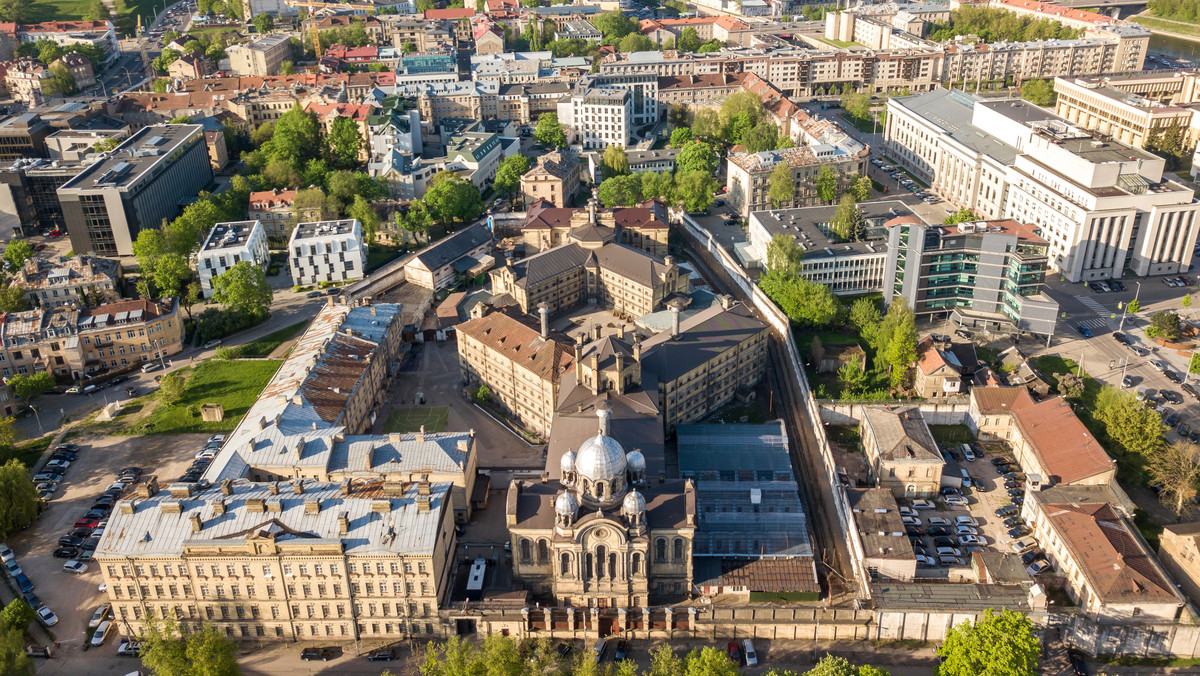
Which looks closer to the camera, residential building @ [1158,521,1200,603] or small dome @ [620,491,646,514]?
small dome @ [620,491,646,514]

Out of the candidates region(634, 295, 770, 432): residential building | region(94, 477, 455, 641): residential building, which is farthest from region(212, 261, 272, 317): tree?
region(634, 295, 770, 432): residential building

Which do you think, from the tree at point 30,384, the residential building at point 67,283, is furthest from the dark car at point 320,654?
the residential building at point 67,283

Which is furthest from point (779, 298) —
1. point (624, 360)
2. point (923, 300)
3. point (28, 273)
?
point (28, 273)

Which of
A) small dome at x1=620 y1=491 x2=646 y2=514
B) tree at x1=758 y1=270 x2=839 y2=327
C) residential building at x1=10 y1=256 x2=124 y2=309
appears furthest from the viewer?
residential building at x1=10 y1=256 x2=124 y2=309

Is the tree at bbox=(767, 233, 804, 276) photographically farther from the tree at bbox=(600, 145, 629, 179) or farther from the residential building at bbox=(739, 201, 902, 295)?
the tree at bbox=(600, 145, 629, 179)

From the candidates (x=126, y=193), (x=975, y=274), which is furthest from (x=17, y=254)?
(x=975, y=274)
